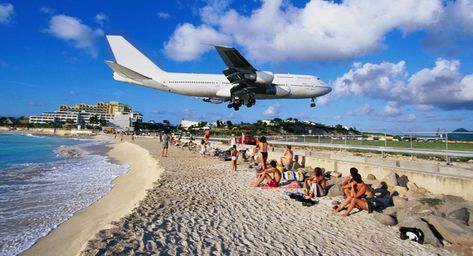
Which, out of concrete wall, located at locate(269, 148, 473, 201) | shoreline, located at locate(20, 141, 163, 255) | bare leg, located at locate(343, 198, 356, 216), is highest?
concrete wall, located at locate(269, 148, 473, 201)

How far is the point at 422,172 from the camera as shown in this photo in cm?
963

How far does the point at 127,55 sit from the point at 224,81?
936 cm

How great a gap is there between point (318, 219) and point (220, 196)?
3.33 m

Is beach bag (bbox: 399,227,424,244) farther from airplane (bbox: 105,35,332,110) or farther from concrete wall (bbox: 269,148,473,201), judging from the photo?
airplane (bbox: 105,35,332,110)

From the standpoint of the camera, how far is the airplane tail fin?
28172 millimetres

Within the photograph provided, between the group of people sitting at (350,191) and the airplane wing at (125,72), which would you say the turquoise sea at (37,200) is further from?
the airplane wing at (125,72)

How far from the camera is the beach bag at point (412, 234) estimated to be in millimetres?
6012

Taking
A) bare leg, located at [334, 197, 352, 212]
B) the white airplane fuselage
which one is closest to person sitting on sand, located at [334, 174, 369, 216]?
bare leg, located at [334, 197, 352, 212]

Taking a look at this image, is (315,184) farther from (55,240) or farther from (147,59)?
(147,59)

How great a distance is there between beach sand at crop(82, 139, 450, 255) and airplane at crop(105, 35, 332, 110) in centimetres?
1364

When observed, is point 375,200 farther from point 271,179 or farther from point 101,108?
point 101,108

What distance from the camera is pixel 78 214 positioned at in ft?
28.9

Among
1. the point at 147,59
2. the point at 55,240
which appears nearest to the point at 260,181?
the point at 55,240

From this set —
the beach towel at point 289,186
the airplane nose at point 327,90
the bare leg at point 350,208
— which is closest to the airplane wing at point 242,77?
the airplane nose at point 327,90
